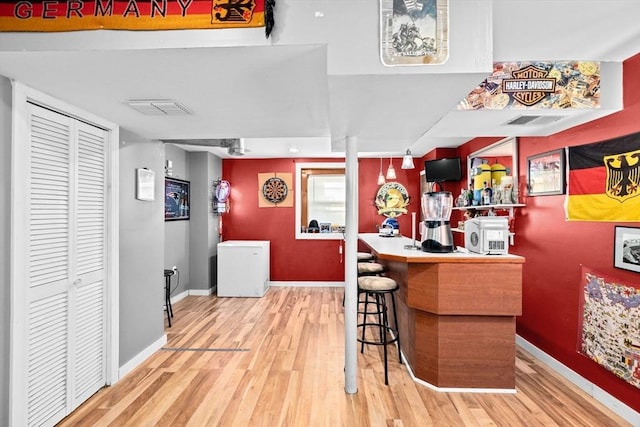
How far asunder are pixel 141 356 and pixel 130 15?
110 inches

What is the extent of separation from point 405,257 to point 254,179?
4.12 meters

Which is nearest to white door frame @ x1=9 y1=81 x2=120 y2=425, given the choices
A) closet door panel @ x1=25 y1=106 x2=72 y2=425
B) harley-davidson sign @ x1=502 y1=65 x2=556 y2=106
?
closet door panel @ x1=25 y1=106 x2=72 y2=425

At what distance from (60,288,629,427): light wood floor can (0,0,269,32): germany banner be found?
2.32 metres

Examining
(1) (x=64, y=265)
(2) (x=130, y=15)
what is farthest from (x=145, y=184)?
(2) (x=130, y=15)

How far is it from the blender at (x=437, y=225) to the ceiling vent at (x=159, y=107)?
2.11 meters

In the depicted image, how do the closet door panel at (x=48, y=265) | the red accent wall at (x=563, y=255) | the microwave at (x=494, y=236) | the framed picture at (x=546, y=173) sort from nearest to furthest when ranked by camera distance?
the closet door panel at (x=48, y=265), the red accent wall at (x=563, y=255), the microwave at (x=494, y=236), the framed picture at (x=546, y=173)

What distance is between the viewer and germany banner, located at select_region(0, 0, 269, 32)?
1448 millimetres

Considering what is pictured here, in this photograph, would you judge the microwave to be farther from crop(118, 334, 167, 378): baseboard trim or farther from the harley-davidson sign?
crop(118, 334, 167, 378): baseboard trim

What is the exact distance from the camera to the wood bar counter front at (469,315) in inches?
97.7

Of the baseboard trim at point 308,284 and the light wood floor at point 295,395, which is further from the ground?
the baseboard trim at point 308,284

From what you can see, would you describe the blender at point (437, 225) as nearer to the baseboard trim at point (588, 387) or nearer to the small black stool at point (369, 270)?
the small black stool at point (369, 270)

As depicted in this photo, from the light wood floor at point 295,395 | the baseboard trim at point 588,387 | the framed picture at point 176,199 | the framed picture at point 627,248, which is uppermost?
the framed picture at point 176,199

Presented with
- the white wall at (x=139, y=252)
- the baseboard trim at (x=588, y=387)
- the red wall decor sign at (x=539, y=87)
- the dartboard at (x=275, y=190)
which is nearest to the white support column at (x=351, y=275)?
the red wall decor sign at (x=539, y=87)

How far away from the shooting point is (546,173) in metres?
3.02
